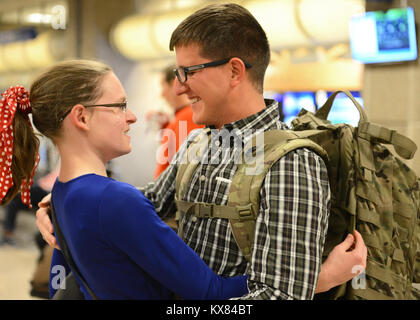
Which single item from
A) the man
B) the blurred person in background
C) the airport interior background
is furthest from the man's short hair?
the blurred person in background

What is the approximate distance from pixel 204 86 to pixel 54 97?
400mm

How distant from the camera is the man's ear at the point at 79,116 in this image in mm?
1221

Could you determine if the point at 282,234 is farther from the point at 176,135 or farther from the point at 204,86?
the point at 176,135

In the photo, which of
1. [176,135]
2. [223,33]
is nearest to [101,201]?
[223,33]

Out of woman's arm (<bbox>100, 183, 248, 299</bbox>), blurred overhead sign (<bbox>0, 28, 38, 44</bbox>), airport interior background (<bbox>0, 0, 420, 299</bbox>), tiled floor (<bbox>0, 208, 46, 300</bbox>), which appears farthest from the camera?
blurred overhead sign (<bbox>0, 28, 38, 44</bbox>)

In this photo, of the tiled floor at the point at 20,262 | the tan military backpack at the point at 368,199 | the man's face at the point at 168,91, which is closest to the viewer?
the tan military backpack at the point at 368,199

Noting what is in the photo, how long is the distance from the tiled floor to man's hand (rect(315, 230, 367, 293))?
303cm

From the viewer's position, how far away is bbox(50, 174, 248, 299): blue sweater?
1.10m

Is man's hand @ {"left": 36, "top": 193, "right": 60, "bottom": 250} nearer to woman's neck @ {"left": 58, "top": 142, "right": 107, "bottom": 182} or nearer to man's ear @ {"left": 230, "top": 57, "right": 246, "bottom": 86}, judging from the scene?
woman's neck @ {"left": 58, "top": 142, "right": 107, "bottom": 182}

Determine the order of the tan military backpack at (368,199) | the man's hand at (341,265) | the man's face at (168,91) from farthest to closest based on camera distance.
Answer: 1. the man's face at (168,91)
2. the tan military backpack at (368,199)
3. the man's hand at (341,265)

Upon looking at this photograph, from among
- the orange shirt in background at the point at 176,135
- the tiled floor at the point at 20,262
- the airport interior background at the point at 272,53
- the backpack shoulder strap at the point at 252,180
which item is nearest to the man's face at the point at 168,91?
the orange shirt in background at the point at 176,135

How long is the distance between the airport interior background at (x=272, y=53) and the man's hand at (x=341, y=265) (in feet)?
3.82

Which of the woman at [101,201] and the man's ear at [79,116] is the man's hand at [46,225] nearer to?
the woman at [101,201]

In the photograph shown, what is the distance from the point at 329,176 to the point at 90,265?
0.69 meters
